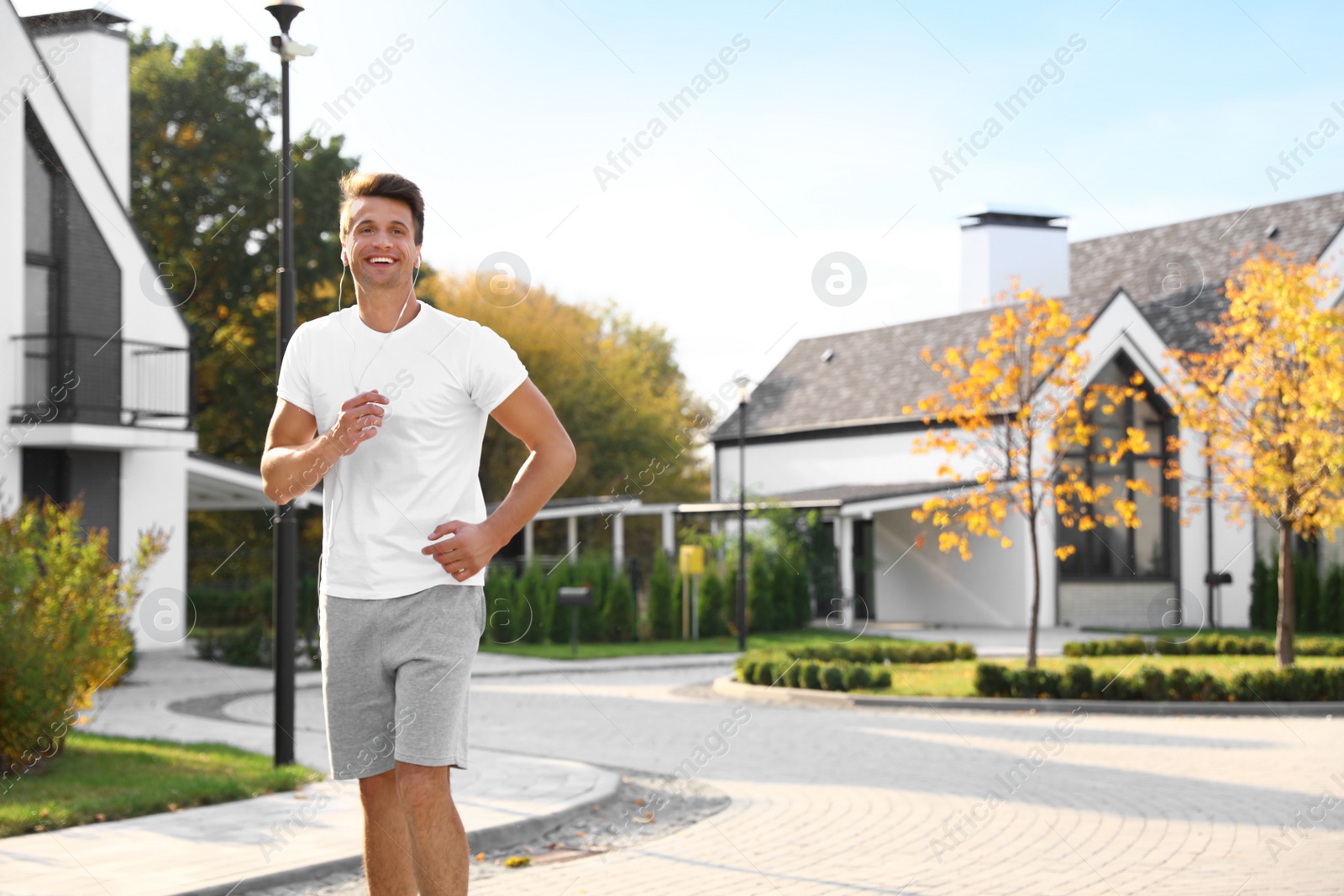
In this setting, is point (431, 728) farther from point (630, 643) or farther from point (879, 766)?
point (630, 643)

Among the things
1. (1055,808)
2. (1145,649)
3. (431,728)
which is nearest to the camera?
(431,728)

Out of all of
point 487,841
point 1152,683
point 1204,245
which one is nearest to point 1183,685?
point 1152,683

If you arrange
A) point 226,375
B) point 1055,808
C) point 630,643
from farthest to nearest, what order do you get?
1. point 226,375
2. point 630,643
3. point 1055,808

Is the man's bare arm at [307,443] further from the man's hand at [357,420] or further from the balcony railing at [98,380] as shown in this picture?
the balcony railing at [98,380]

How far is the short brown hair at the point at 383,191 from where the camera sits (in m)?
3.81

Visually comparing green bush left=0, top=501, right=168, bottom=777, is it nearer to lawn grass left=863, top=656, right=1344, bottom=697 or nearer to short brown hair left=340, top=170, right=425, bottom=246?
short brown hair left=340, top=170, right=425, bottom=246

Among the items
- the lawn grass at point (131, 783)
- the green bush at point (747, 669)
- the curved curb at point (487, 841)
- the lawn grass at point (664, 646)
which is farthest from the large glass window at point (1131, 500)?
the lawn grass at point (131, 783)

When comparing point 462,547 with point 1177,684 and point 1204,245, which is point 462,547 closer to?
point 1177,684

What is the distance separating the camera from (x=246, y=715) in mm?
14281

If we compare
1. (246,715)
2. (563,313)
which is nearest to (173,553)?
(246,715)

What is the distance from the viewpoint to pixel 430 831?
11.8ft

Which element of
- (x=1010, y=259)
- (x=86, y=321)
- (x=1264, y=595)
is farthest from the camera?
(x=1010, y=259)

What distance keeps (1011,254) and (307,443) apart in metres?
34.1

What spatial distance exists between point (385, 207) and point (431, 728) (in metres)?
1.39
